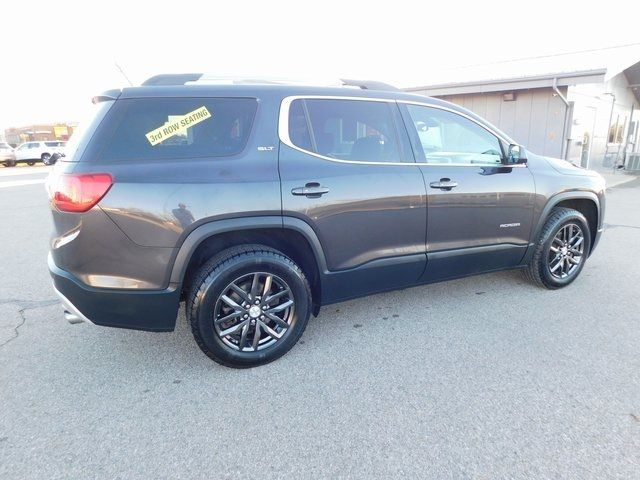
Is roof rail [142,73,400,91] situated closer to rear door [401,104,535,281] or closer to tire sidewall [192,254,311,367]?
rear door [401,104,535,281]

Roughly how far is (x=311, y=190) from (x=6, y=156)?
107 ft

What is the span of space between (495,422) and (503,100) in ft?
44.4

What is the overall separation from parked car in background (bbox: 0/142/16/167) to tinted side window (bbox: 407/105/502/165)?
107 feet

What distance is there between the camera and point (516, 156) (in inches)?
145

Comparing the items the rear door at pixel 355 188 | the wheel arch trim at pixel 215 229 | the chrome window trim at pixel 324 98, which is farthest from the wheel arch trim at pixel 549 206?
the wheel arch trim at pixel 215 229

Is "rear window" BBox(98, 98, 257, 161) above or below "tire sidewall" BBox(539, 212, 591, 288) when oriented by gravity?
above

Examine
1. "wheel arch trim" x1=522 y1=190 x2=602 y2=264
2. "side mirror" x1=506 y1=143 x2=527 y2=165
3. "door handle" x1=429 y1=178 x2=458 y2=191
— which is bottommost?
"wheel arch trim" x1=522 y1=190 x2=602 y2=264

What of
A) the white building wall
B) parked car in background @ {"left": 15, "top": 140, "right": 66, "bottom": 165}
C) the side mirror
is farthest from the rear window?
parked car in background @ {"left": 15, "top": 140, "right": 66, "bottom": 165}

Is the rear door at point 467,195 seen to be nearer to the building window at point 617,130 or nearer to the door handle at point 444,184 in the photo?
the door handle at point 444,184

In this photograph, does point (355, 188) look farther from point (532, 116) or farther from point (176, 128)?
point (532, 116)

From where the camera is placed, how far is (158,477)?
6.44 feet

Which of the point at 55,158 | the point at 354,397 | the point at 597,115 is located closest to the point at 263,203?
the point at 354,397

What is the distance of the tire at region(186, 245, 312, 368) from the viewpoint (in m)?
2.65

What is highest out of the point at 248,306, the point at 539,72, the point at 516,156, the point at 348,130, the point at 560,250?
the point at 539,72
